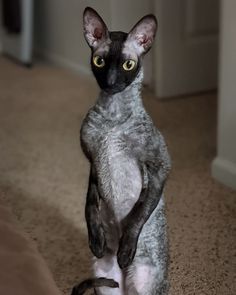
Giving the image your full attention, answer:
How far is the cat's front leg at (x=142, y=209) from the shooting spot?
41.9 inches

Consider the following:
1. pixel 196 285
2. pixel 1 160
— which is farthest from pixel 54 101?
pixel 196 285

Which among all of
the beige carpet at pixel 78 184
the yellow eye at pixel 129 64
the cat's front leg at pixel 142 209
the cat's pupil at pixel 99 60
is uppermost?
the cat's pupil at pixel 99 60

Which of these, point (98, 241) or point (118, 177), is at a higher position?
point (118, 177)

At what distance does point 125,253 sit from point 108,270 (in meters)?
0.09

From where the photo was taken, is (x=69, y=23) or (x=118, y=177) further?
(x=69, y=23)

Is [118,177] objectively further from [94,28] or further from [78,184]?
[78,184]

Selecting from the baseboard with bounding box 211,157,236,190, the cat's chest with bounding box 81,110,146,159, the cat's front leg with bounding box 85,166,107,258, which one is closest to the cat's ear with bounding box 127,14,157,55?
the cat's chest with bounding box 81,110,146,159

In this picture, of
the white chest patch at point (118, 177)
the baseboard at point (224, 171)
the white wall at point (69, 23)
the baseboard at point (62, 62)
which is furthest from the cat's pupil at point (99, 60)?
the baseboard at point (62, 62)

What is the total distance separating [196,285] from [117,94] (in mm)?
568

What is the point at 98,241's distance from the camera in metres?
1.10

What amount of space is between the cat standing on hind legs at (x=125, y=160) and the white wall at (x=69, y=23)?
162cm

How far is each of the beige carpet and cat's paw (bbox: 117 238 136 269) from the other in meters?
0.31

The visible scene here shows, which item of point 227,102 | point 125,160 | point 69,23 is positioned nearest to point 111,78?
point 125,160

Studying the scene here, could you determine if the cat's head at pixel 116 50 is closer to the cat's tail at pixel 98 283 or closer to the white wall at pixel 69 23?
the cat's tail at pixel 98 283
